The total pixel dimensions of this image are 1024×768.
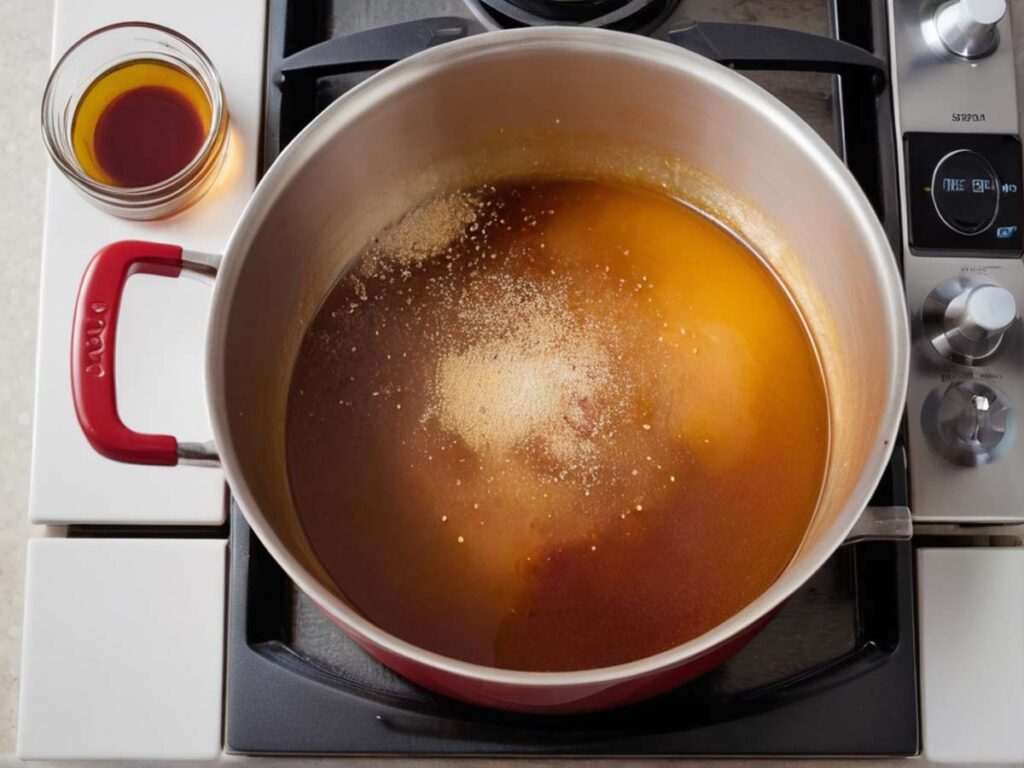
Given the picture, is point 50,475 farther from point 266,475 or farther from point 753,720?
point 753,720

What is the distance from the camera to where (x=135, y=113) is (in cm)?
80

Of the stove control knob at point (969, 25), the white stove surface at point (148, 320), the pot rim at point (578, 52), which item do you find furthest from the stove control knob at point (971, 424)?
the white stove surface at point (148, 320)

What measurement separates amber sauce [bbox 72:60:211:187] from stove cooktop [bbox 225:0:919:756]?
0.19 ft

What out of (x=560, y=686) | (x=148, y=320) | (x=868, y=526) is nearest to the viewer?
(x=560, y=686)

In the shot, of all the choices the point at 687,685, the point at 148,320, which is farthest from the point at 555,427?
the point at 148,320

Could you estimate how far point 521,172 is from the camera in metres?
0.84

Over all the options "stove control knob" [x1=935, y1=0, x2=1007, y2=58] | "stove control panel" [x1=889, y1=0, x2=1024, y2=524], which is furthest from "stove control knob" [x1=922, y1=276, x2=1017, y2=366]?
"stove control knob" [x1=935, y1=0, x2=1007, y2=58]

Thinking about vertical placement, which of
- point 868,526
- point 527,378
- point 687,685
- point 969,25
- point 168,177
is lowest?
point 687,685

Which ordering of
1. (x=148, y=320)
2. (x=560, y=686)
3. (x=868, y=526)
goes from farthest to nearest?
(x=148, y=320)
(x=868, y=526)
(x=560, y=686)

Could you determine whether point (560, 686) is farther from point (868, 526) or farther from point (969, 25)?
point (969, 25)

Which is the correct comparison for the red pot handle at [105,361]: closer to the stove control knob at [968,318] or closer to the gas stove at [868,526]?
the gas stove at [868,526]

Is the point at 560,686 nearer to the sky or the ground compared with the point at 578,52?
nearer to the ground

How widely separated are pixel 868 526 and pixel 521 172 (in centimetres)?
38

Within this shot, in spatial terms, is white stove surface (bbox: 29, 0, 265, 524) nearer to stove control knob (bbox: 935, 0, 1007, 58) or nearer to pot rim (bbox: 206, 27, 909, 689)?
pot rim (bbox: 206, 27, 909, 689)
